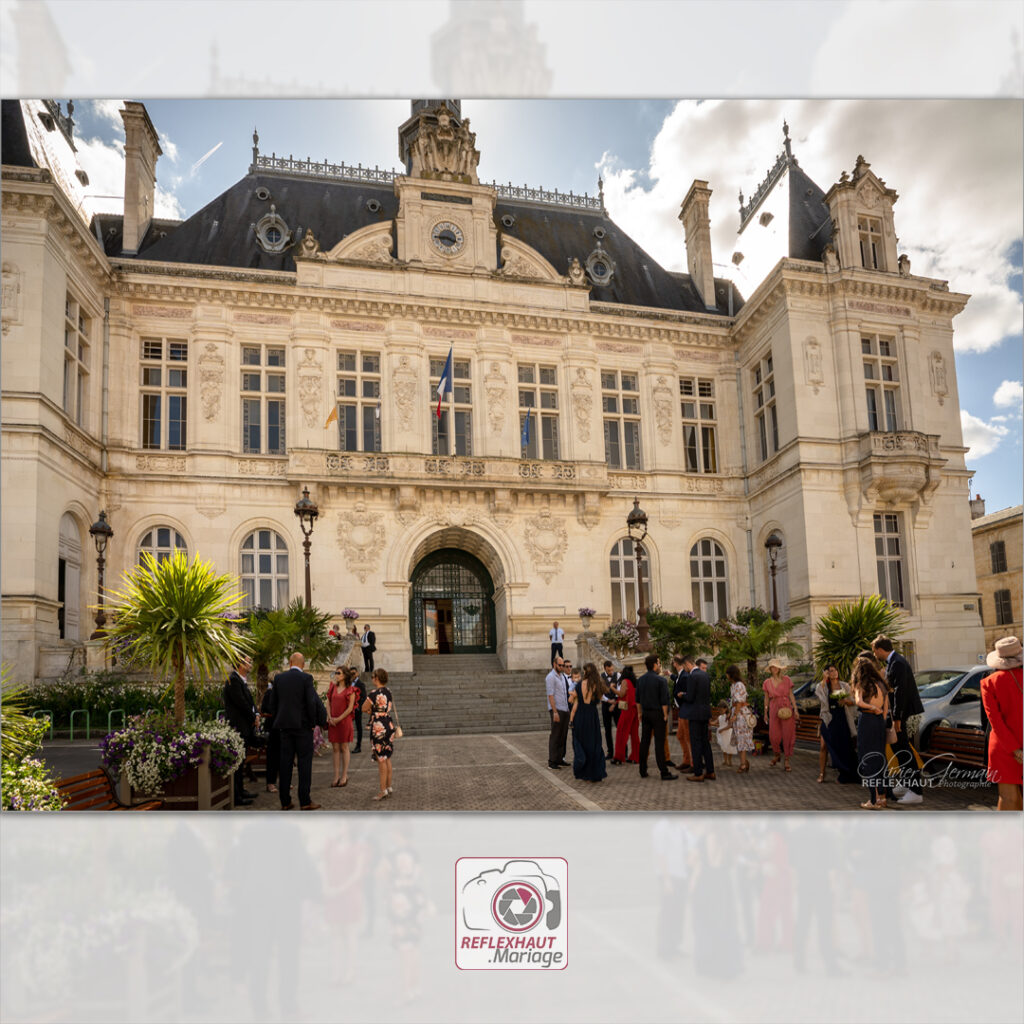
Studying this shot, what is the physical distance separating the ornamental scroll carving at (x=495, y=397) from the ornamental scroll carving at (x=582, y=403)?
1.66 metres

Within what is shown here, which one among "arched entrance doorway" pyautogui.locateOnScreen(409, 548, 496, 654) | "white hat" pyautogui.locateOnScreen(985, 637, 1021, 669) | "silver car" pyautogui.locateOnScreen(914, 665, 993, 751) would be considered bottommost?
"silver car" pyautogui.locateOnScreen(914, 665, 993, 751)

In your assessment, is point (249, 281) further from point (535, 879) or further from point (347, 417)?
point (535, 879)

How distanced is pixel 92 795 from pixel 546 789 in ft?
14.5

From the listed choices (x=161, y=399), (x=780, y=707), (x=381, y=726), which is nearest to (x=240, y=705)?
(x=381, y=726)

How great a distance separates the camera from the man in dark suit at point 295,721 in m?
8.84

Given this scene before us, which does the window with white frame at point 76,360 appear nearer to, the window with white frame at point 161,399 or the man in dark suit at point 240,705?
the window with white frame at point 161,399

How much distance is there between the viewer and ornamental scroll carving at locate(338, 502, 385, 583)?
2027 centimetres

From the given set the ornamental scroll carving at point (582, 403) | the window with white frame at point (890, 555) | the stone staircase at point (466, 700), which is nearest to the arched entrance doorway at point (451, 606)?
the stone staircase at point (466, 700)

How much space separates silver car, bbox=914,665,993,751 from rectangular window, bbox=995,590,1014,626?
3.07 metres

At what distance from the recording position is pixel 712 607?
21.6m

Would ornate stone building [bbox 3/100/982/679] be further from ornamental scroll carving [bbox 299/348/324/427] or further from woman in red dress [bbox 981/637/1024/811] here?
woman in red dress [bbox 981/637/1024/811]

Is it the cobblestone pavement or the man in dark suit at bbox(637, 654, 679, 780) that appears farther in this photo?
the man in dark suit at bbox(637, 654, 679, 780)

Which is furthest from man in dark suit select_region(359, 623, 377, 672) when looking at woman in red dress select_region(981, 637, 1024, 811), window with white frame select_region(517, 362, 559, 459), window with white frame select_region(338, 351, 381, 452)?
woman in red dress select_region(981, 637, 1024, 811)

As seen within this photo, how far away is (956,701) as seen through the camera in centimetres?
1106
